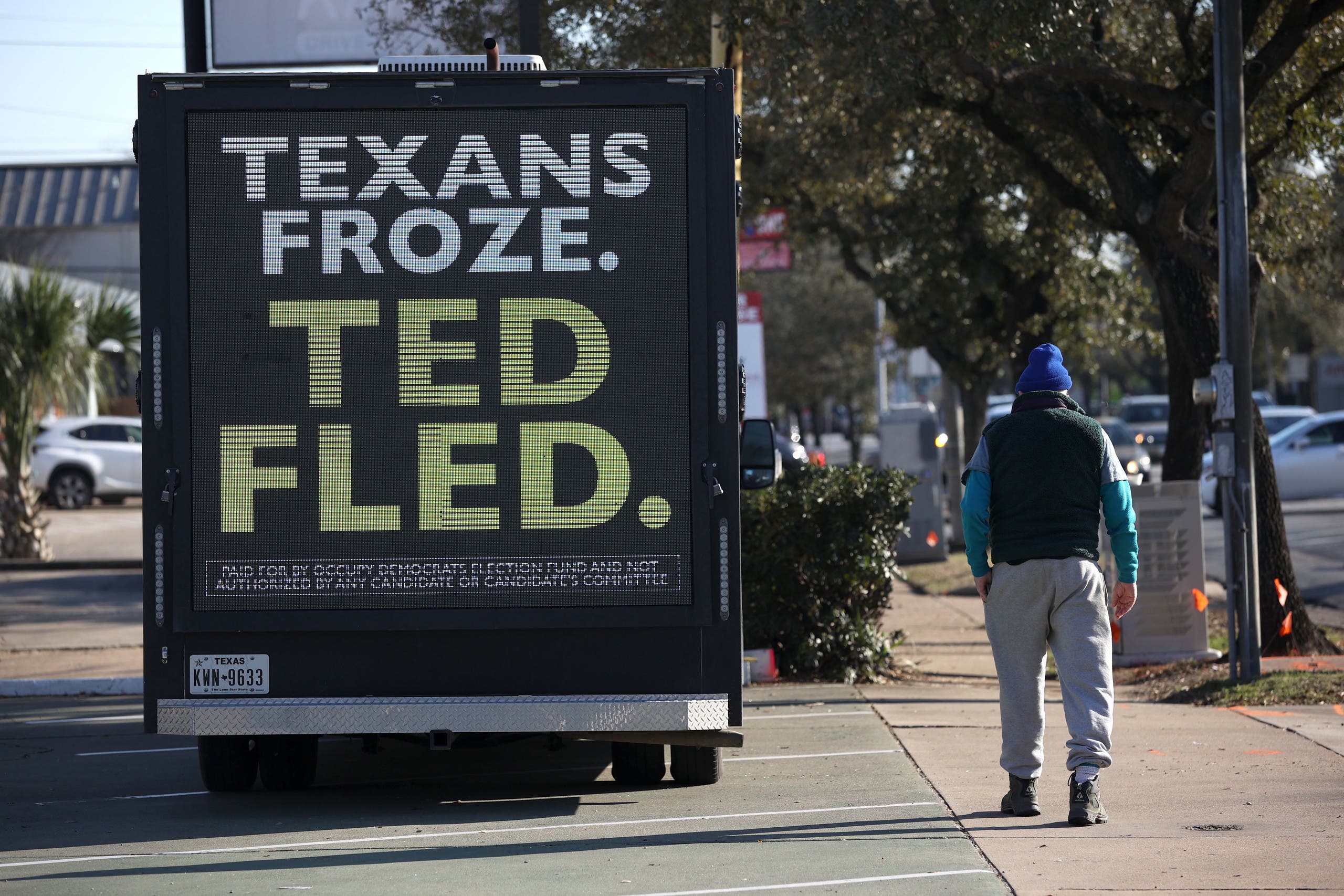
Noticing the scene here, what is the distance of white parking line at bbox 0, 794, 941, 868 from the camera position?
596 cm

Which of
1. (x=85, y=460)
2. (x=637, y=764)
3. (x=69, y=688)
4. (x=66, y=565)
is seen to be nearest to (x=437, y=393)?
(x=637, y=764)

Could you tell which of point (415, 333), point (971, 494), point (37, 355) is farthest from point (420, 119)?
point (37, 355)

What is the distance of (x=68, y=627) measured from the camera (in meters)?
14.0

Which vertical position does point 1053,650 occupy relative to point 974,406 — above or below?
below

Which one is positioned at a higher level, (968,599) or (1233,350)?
(1233,350)

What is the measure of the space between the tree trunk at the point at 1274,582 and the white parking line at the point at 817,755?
4402mm

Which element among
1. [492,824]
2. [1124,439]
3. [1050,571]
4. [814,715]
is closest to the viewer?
[1050,571]

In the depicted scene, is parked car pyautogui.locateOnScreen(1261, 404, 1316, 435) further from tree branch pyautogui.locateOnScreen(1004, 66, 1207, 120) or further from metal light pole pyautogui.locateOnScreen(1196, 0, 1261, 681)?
metal light pole pyautogui.locateOnScreen(1196, 0, 1261, 681)

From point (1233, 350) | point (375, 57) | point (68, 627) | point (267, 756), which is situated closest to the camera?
point (267, 756)

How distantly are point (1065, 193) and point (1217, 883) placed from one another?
841 cm

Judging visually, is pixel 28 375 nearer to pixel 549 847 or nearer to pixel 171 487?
pixel 171 487

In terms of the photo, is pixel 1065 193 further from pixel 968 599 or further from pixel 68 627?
pixel 68 627

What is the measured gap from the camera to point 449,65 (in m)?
6.54

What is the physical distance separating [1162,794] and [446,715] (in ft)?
10.7
